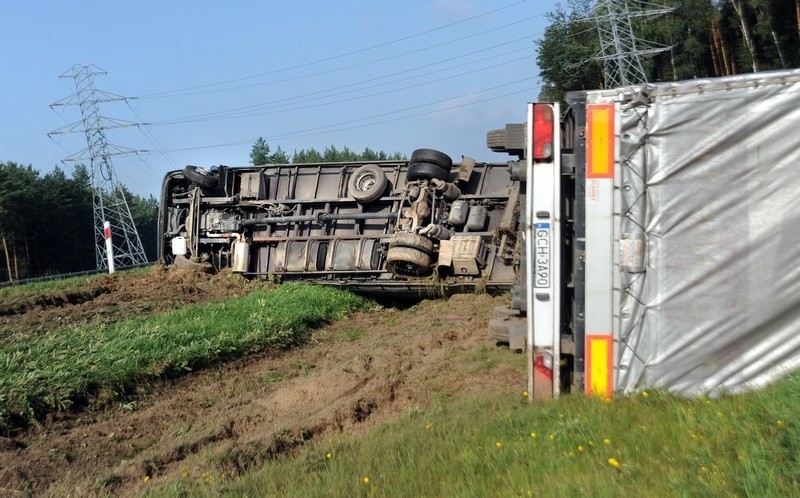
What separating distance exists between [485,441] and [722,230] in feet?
6.47

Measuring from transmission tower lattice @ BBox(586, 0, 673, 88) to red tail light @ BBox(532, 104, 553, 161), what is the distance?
35.8 metres

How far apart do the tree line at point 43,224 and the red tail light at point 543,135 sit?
140ft

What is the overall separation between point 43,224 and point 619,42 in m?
34.6

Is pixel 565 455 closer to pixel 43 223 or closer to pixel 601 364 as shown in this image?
pixel 601 364

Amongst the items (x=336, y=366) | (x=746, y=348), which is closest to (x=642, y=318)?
(x=746, y=348)

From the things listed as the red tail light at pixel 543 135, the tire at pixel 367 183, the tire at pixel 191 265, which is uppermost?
the red tail light at pixel 543 135

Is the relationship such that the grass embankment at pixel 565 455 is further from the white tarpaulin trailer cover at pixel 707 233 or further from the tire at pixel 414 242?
the tire at pixel 414 242

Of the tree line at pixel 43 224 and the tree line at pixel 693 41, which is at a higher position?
the tree line at pixel 693 41

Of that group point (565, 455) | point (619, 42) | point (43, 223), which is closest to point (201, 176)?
point (565, 455)

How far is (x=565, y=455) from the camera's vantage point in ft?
14.5

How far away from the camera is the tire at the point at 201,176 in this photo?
54.4ft

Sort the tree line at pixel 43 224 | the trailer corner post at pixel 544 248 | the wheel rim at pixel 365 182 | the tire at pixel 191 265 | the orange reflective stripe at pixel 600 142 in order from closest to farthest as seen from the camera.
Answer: the orange reflective stripe at pixel 600 142, the trailer corner post at pixel 544 248, the wheel rim at pixel 365 182, the tire at pixel 191 265, the tree line at pixel 43 224

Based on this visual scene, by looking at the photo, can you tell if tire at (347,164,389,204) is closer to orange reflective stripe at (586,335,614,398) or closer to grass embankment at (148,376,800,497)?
grass embankment at (148,376,800,497)

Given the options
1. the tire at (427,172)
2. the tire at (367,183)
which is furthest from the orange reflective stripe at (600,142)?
the tire at (367,183)
